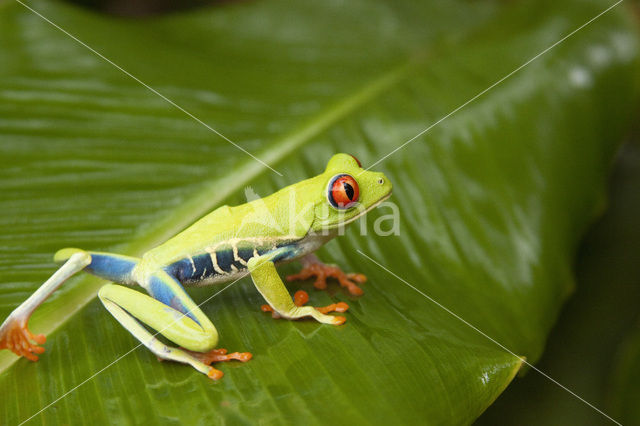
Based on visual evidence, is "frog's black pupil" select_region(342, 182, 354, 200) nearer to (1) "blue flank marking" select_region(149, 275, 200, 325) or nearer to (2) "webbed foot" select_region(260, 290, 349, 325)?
(2) "webbed foot" select_region(260, 290, 349, 325)

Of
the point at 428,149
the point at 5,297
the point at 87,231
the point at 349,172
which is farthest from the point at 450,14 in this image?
the point at 5,297

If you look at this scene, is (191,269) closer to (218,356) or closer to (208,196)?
(218,356)

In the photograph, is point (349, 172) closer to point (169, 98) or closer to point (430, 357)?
point (430, 357)

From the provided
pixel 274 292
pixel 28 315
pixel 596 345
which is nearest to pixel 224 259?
pixel 274 292

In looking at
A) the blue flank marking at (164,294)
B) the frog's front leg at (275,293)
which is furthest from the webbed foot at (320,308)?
the blue flank marking at (164,294)

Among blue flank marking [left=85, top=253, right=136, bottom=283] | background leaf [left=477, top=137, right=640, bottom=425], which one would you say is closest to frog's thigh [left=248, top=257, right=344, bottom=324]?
blue flank marking [left=85, top=253, right=136, bottom=283]

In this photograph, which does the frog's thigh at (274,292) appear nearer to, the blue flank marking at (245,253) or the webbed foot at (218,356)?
the blue flank marking at (245,253)

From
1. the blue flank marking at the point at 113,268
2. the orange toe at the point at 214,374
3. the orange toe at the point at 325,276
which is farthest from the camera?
the orange toe at the point at 325,276
